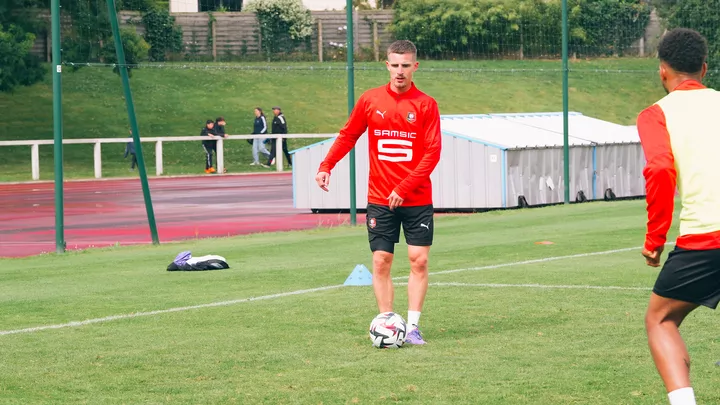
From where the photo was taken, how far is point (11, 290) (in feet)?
43.6

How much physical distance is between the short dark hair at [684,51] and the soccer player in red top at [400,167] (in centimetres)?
316

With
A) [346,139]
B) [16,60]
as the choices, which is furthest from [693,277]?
[16,60]

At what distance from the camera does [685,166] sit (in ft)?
19.5

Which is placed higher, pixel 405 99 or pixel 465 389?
pixel 405 99

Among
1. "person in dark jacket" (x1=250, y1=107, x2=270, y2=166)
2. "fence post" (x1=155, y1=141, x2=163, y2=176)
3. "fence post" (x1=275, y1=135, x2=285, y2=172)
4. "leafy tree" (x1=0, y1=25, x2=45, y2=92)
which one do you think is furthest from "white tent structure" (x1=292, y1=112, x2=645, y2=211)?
"leafy tree" (x1=0, y1=25, x2=45, y2=92)

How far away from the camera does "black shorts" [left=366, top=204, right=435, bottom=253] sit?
938 cm

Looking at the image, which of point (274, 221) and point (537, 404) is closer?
point (537, 404)

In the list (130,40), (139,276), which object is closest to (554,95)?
(130,40)

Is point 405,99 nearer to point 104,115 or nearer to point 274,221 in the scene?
point 274,221

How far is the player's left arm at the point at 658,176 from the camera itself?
19.0 feet

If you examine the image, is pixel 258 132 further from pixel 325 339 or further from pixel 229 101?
pixel 325 339

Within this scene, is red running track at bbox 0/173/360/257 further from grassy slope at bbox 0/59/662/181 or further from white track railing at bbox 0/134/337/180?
grassy slope at bbox 0/59/662/181

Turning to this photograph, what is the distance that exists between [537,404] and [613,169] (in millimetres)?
21681

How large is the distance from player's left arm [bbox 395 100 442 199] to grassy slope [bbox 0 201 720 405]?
1.12 m
